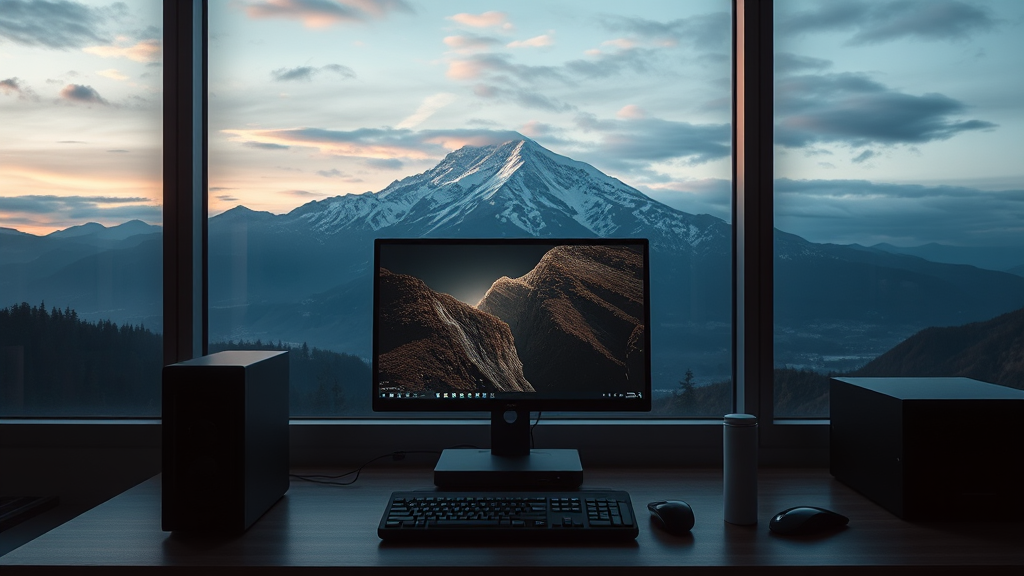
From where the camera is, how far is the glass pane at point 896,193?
6.61 ft

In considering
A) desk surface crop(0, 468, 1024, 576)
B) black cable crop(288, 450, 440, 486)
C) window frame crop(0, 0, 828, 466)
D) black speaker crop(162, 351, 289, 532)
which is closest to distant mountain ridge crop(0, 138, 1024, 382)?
window frame crop(0, 0, 828, 466)

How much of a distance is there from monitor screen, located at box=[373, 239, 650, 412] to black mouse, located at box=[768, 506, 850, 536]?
42 cm

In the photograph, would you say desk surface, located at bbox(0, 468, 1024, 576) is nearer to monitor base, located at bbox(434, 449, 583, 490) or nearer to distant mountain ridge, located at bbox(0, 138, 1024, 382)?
monitor base, located at bbox(434, 449, 583, 490)

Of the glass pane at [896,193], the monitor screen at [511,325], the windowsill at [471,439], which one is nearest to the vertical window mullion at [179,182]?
the windowsill at [471,439]

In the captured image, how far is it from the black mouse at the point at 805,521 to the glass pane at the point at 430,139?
2.20 feet

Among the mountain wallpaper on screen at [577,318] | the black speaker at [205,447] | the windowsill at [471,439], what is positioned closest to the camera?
the black speaker at [205,447]

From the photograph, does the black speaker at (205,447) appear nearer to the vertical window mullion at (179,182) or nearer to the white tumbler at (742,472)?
the vertical window mullion at (179,182)

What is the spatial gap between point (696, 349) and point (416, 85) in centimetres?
119

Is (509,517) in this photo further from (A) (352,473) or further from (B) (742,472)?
(A) (352,473)

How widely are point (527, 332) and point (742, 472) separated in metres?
0.59

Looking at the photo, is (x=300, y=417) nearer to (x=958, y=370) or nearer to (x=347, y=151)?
(x=347, y=151)

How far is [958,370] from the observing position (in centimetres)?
204

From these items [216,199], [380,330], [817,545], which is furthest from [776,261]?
[216,199]

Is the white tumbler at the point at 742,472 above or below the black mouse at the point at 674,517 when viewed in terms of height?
above
